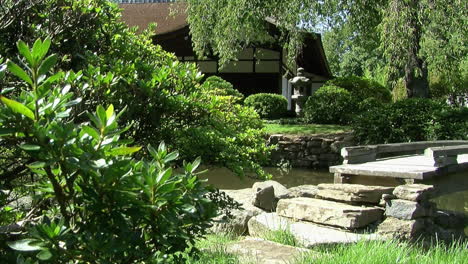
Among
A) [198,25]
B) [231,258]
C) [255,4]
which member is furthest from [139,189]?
[198,25]

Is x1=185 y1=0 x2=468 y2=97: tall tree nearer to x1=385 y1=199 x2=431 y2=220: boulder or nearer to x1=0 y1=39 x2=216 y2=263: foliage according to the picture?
x1=385 y1=199 x2=431 y2=220: boulder

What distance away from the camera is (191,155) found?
265cm

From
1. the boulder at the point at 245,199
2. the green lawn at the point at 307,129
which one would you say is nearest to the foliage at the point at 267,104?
the green lawn at the point at 307,129

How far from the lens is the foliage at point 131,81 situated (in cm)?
243

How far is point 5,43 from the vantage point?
8.04 feet

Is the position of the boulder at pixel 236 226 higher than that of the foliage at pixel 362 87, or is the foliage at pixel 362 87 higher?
the foliage at pixel 362 87

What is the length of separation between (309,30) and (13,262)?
1311 cm

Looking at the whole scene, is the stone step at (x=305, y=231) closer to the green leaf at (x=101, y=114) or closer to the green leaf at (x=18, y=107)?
the green leaf at (x=101, y=114)

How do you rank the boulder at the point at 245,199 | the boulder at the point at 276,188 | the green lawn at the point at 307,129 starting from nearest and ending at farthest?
the boulder at the point at 245,199
the boulder at the point at 276,188
the green lawn at the point at 307,129

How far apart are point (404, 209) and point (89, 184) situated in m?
4.92

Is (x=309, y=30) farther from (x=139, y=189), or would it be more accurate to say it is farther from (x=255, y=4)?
(x=139, y=189)

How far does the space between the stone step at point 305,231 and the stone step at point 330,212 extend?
74 millimetres

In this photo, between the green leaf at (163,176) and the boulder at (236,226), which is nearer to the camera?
the green leaf at (163,176)

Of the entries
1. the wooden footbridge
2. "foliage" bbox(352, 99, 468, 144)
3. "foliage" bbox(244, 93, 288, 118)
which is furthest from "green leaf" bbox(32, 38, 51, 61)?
"foliage" bbox(244, 93, 288, 118)
